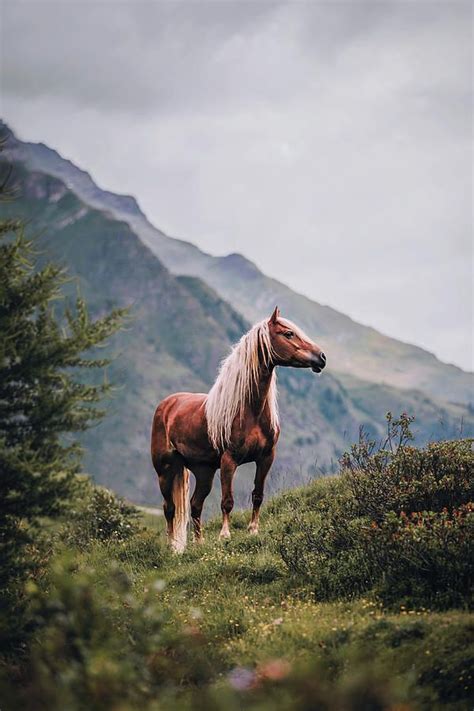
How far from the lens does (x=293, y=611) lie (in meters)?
8.93

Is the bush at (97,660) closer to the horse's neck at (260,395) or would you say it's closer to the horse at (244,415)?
the horse at (244,415)

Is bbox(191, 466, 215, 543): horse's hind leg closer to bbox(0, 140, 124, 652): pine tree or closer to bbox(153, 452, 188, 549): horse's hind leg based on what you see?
bbox(153, 452, 188, 549): horse's hind leg

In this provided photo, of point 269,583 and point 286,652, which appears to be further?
point 269,583

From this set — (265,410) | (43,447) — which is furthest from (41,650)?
(265,410)

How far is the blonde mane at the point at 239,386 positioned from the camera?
12086 millimetres

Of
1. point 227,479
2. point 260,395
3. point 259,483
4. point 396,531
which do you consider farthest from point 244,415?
point 396,531

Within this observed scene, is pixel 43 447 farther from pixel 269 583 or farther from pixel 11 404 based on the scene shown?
pixel 269 583

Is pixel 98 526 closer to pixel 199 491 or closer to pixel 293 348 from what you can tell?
pixel 199 491

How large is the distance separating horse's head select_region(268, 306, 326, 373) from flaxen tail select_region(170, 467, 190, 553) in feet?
10.5

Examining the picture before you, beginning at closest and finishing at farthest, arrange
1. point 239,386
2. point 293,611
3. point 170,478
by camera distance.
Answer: point 293,611 < point 239,386 < point 170,478

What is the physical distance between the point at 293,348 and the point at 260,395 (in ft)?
3.18

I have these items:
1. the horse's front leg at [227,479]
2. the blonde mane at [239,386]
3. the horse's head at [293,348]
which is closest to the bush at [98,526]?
the horse's front leg at [227,479]

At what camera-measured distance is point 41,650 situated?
327 inches

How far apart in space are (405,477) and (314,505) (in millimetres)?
2547
